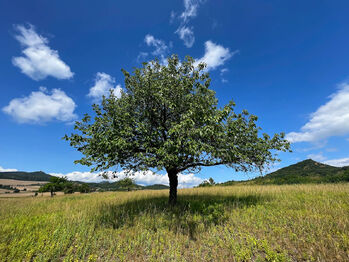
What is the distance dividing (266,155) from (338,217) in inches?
210

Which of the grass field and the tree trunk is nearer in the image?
the grass field

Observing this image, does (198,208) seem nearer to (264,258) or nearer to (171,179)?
(171,179)

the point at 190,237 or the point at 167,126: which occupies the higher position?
the point at 167,126

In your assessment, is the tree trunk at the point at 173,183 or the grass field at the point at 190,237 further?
the tree trunk at the point at 173,183

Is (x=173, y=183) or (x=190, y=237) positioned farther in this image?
(x=173, y=183)

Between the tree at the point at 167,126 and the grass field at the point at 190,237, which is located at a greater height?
the tree at the point at 167,126

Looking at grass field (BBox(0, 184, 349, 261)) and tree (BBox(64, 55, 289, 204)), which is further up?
tree (BBox(64, 55, 289, 204))

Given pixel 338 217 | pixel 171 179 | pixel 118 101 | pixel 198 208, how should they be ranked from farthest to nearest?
pixel 171 179, pixel 118 101, pixel 198 208, pixel 338 217

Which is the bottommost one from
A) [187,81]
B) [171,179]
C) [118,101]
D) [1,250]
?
[1,250]

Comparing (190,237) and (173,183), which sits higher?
(173,183)

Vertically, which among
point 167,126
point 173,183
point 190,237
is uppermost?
point 167,126

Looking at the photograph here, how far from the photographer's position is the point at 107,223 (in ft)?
29.7

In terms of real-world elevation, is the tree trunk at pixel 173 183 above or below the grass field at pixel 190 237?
above

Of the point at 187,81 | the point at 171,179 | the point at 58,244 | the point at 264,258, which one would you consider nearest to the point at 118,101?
the point at 187,81
